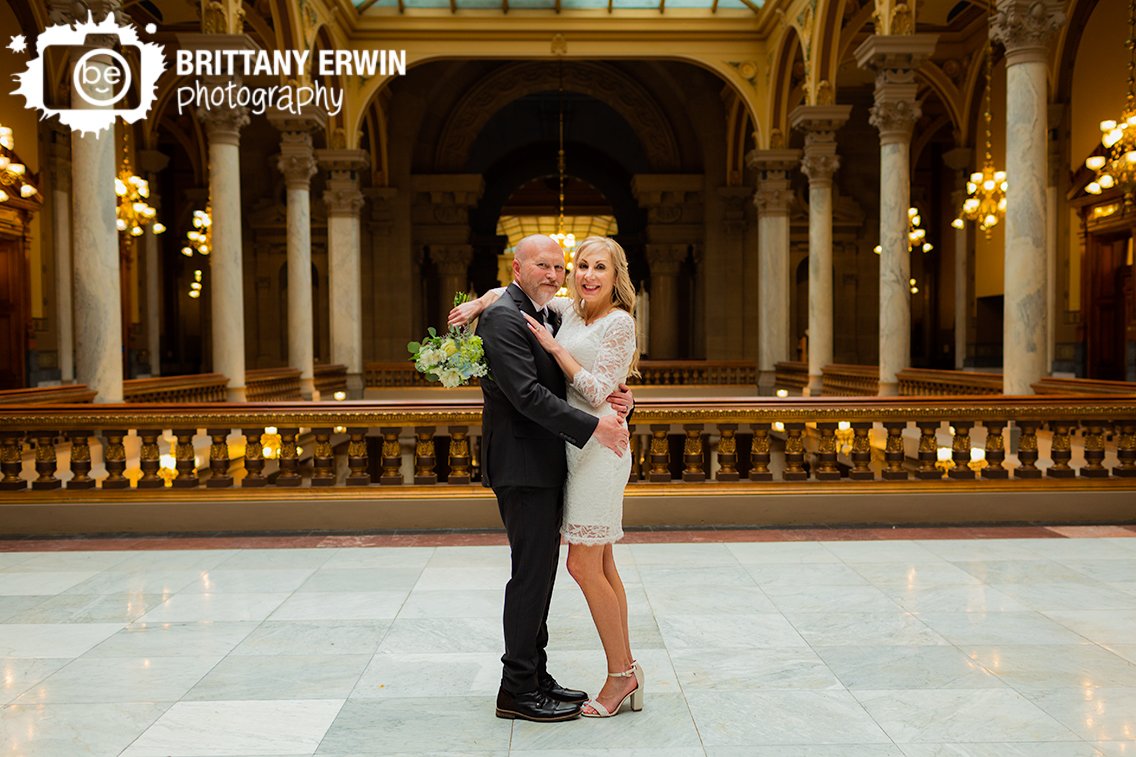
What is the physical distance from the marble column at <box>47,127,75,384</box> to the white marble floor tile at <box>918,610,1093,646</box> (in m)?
20.5

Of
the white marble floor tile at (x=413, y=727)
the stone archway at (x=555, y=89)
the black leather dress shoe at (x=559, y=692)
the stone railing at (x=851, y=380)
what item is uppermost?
the stone archway at (x=555, y=89)

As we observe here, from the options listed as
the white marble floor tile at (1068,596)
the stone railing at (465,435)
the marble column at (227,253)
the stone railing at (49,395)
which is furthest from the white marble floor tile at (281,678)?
the marble column at (227,253)

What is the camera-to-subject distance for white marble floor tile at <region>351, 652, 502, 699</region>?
4.01 m

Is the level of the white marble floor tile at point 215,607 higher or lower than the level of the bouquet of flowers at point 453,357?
lower

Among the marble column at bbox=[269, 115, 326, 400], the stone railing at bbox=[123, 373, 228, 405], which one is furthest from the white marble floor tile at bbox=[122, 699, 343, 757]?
the marble column at bbox=[269, 115, 326, 400]

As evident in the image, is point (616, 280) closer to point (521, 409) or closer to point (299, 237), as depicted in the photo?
point (521, 409)

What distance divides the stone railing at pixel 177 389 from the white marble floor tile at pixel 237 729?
28.9 ft

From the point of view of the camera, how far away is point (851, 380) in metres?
17.8

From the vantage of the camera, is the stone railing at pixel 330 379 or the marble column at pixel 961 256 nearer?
the stone railing at pixel 330 379

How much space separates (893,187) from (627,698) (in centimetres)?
1322

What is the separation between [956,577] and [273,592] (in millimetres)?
4303

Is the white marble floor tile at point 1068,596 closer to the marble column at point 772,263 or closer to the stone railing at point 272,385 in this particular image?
the stone railing at point 272,385

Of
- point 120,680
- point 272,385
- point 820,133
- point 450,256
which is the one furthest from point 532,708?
point 450,256

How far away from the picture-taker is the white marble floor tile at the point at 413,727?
346 centimetres
